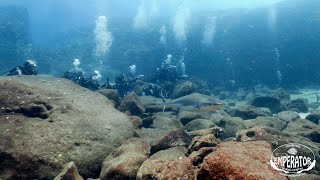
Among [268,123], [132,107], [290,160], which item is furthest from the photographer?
[132,107]

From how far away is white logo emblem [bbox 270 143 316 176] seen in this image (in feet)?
11.2

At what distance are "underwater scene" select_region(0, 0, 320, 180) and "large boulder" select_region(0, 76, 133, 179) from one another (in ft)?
0.07

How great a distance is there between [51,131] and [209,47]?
2903cm

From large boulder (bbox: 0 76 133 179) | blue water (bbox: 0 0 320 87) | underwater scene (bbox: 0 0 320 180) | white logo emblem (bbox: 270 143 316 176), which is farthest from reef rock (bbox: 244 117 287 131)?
blue water (bbox: 0 0 320 87)

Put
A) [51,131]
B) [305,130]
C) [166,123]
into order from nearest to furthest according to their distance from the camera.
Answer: [51,131]
[305,130]
[166,123]

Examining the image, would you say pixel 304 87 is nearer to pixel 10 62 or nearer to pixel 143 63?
pixel 143 63

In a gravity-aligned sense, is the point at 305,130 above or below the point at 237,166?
below

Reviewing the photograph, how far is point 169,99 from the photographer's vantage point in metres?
16.5

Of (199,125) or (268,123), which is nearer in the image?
(199,125)

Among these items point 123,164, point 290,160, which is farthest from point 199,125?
point 290,160

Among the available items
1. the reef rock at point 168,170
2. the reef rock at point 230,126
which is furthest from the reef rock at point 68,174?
the reef rock at point 230,126

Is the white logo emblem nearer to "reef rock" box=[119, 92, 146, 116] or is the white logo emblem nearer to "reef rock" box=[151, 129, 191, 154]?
"reef rock" box=[151, 129, 191, 154]

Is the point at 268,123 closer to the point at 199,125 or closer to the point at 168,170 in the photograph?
the point at 199,125

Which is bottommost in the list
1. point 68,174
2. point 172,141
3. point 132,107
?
point 132,107
